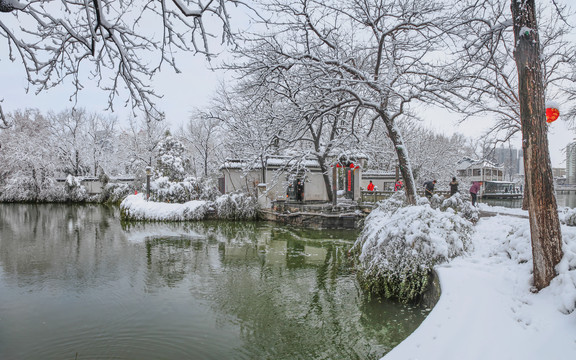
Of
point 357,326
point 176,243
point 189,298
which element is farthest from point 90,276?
point 357,326

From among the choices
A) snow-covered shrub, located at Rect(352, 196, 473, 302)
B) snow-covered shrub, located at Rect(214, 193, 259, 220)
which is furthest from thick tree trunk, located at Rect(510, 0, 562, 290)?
snow-covered shrub, located at Rect(214, 193, 259, 220)

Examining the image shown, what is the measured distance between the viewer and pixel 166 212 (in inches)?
743

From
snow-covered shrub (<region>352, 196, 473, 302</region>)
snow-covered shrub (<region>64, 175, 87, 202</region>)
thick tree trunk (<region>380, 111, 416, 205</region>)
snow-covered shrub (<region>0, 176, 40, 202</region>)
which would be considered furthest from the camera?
snow-covered shrub (<region>64, 175, 87, 202</region>)

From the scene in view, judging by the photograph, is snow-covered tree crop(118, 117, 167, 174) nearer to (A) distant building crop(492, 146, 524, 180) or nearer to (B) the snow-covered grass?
(B) the snow-covered grass

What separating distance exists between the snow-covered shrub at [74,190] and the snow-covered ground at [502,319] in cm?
3471

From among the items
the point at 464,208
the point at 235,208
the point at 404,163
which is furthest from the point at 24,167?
the point at 464,208

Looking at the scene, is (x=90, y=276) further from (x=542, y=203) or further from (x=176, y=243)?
(x=542, y=203)

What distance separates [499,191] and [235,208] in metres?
41.3

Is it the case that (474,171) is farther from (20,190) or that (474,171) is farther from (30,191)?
(20,190)

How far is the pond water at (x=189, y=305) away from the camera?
4.75 m

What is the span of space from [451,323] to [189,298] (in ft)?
16.4

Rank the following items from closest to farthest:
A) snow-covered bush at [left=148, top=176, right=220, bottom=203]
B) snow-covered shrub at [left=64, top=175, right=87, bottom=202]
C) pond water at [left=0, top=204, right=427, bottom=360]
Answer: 1. pond water at [left=0, top=204, right=427, bottom=360]
2. snow-covered bush at [left=148, top=176, right=220, bottom=203]
3. snow-covered shrub at [left=64, top=175, right=87, bottom=202]

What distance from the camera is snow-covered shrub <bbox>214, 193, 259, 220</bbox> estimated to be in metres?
18.8

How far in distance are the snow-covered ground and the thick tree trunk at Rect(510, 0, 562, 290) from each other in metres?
0.17
